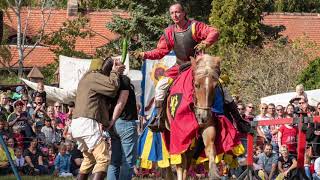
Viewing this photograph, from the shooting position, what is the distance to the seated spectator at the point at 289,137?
15.5 m

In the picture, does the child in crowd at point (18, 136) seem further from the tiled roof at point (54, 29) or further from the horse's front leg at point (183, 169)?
the tiled roof at point (54, 29)

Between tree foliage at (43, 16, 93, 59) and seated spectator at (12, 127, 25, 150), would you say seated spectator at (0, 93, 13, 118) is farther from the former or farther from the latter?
tree foliage at (43, 16, 93, 59)

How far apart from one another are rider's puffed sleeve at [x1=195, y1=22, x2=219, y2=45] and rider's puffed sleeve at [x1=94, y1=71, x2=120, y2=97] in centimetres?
142

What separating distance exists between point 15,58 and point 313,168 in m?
25.6

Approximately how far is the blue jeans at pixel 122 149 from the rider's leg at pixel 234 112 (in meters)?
1.39

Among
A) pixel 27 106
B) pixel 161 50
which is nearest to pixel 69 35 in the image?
pixel 27 106

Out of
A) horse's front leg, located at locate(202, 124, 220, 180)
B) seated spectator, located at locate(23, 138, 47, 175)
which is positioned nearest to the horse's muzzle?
horse's front leg, located at locate(202, 124, 220, 180)

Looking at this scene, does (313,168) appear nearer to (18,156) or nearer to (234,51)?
(18,156)

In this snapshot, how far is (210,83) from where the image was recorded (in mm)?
10859

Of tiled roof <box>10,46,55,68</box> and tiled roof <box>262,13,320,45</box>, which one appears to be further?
tiled roof <box>262,13,320,45</box>

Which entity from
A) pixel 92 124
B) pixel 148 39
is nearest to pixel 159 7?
pixel 148 39

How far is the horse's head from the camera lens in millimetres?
10805

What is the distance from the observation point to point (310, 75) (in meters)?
24.5

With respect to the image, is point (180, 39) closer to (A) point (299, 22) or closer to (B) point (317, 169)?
(B) point (317, 169)
